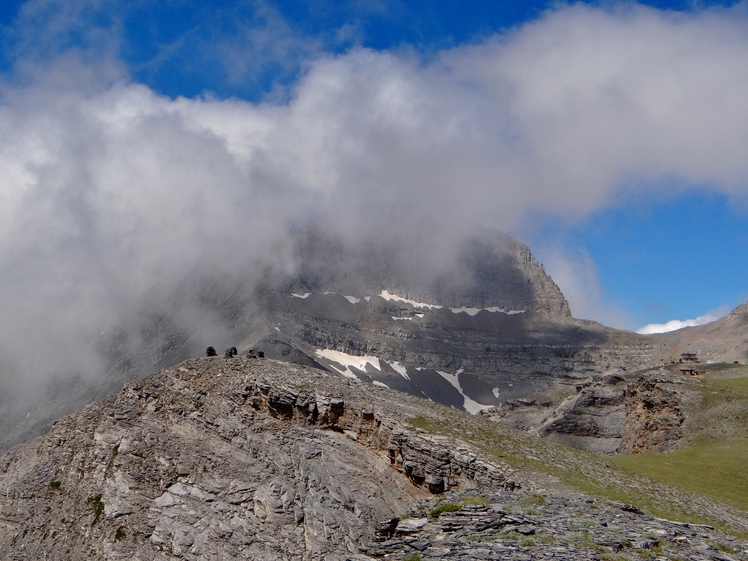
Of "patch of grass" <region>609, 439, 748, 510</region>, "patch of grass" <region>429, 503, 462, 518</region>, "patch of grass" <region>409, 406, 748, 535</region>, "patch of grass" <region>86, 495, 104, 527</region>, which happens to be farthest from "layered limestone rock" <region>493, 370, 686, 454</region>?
"patch of grass" <region>86, 495, 104, 527</region>

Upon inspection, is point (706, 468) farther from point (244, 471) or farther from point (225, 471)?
point (225, 471)

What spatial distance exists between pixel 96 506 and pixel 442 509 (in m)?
27.7

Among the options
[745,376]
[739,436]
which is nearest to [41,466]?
[739,436]

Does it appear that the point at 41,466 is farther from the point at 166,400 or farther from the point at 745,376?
the point at 745,376

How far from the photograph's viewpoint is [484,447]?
151ft

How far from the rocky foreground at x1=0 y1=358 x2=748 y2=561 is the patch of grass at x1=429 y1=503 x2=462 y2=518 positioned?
1.03 metres

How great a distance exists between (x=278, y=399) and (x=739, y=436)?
3775 cm

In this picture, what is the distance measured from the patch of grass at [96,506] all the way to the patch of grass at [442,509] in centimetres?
2620

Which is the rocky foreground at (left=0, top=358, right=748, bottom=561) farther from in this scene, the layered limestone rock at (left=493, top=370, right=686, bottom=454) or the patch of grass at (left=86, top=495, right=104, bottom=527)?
the layered limestone rock at (left=493, top=370, right=686, bottom=454)

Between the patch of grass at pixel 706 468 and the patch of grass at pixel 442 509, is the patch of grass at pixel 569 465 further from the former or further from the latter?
the patch of grass at pixel 442 509

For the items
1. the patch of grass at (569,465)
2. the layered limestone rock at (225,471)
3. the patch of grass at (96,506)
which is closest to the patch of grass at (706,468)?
the patch of grass at (569,465)

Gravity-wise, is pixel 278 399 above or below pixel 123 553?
above

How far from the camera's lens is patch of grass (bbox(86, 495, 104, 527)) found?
158 feet

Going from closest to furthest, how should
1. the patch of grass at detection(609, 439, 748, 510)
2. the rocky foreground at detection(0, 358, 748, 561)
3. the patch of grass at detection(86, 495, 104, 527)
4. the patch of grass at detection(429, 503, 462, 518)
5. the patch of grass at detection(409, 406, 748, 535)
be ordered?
the patch of grass at detection(429, 503, 462, 518) → the patch of grass at detection(409, 406, 748, 535) → the rocky foreground at detection(0, 358, 748, 561) → the patch of grass at detection(609, 439, 748, 510) → the patch of grass at detection(86, 495, 104, 527)
